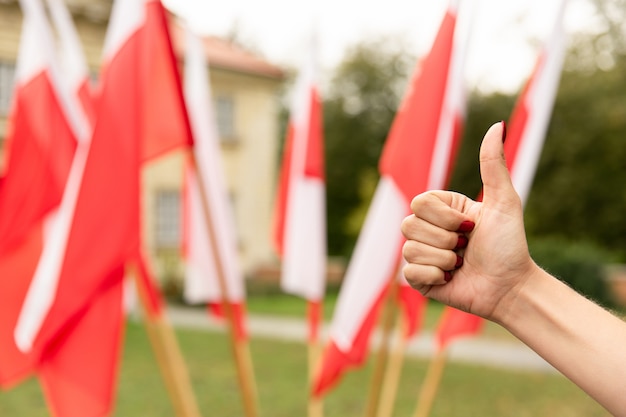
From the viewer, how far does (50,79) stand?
12.3 ft

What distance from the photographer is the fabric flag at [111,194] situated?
2.90 meters

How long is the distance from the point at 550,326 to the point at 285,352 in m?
8.93

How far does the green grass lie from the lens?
280 inches

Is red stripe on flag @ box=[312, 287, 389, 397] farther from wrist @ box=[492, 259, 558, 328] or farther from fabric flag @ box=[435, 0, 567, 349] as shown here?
wrist @ box=[492, 259, 558, 328]

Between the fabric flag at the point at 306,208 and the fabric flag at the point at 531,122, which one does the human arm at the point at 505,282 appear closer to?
the fabric flag at the point at 531,122

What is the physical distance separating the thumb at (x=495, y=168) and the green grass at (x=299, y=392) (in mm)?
5742

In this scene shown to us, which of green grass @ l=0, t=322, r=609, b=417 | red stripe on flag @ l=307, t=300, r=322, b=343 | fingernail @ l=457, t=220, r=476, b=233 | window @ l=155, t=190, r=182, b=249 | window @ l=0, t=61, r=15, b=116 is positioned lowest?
window @ l=155, t=190, r=182, b=249

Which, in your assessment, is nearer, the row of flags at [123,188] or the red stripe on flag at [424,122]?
the row of flags at [123,188]

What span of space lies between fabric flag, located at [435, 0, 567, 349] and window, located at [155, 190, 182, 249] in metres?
14.8

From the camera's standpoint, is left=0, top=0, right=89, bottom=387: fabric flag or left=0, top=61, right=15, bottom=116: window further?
left=0, top=61, right=15, bottom=116: window

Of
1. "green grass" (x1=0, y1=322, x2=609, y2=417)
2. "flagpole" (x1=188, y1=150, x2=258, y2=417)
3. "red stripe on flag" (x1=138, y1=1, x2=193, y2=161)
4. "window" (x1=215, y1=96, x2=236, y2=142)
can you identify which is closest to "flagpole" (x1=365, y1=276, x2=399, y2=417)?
"flagpole" (x1=188, y1=150, x2=258, y2=417)

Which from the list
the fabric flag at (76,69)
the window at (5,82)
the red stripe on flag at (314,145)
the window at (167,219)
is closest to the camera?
the fabric flag at (76,69)

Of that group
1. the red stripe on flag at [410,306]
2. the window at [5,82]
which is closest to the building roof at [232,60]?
the window at [5,82]

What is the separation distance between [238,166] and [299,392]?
12.0 meters
